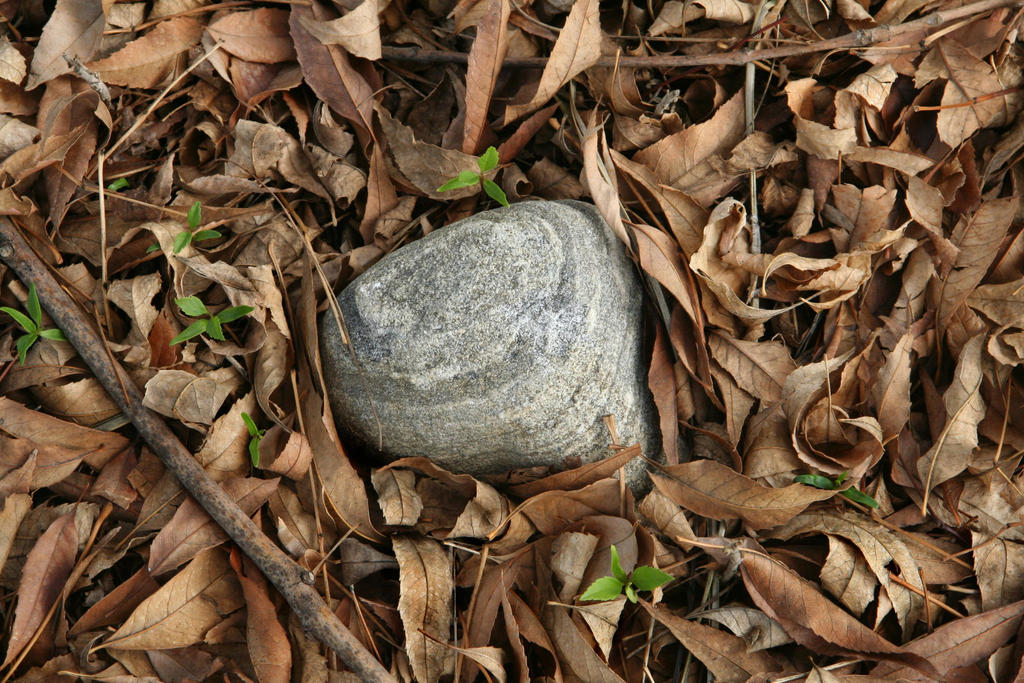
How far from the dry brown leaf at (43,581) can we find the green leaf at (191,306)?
540 millimetres

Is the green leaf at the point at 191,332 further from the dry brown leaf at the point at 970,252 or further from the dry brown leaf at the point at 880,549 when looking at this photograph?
the dry brown leaf at the point at 970,252

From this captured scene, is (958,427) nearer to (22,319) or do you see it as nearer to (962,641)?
(962,641)

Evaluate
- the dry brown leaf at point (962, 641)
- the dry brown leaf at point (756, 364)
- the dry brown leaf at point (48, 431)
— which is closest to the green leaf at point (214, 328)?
the dry brown leaf at point (48, 431)

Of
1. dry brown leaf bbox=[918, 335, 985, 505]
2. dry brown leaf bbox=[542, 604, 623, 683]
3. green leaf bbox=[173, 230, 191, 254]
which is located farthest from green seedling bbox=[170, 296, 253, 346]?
dry brown leaf bbox=[918, 335, 985, 505]

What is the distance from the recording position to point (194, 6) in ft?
6.27

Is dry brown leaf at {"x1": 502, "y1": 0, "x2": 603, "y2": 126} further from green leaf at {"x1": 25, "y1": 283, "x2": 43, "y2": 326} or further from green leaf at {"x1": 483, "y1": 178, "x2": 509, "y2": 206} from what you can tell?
green leaf at {"x1": 25, "y1": 283, "x2": 43, "y2": 326}

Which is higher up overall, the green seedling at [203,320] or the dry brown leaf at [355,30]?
the dry brown leaf at [355,30]

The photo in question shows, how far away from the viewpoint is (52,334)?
1719 mm

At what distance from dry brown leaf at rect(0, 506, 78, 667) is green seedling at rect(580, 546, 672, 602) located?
1.18m

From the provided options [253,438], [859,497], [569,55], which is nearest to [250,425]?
[253,438]

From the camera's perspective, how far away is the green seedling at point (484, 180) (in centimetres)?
179

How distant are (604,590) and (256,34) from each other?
1649mm

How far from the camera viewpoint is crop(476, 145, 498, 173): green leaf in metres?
1.79

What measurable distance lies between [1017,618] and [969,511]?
0.25 m
